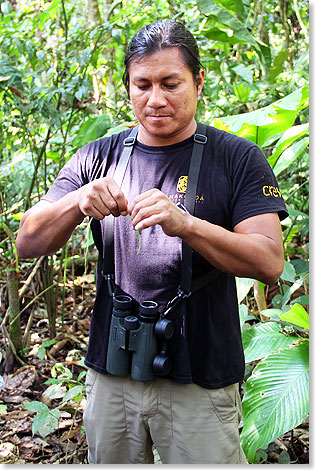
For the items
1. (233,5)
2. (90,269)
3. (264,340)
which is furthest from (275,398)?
(90,269)

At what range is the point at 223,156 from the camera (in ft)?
5.09

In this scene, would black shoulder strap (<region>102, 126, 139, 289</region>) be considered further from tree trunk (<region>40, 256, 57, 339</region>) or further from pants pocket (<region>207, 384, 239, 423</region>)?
tree trunk (<region>40, 256, 57, 339</region>)

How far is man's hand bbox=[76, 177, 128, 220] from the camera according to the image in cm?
138

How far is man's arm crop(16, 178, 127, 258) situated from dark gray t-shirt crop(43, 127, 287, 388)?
12 cm

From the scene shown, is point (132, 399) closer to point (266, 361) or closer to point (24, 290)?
point (266, 361)

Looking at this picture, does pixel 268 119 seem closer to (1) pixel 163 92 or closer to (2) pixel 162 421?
(1) pixel 163 92

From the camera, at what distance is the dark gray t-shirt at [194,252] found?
1502 millimetres

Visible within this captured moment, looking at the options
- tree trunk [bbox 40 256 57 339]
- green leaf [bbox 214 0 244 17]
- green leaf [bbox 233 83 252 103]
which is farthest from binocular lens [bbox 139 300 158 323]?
green leaf [bbox 214 0 244 17]

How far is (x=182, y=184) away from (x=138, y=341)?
538mm

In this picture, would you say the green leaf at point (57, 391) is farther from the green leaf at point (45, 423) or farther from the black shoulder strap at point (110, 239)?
the black shoulder strap at point (110, 239)

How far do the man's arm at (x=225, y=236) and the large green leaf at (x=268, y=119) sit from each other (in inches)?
34.7

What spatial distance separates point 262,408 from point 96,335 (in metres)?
0.75

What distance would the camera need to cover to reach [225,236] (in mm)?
1340

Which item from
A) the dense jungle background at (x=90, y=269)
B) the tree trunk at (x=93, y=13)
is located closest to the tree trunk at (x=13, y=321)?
the dense jungle background at (x=90, y=269)
